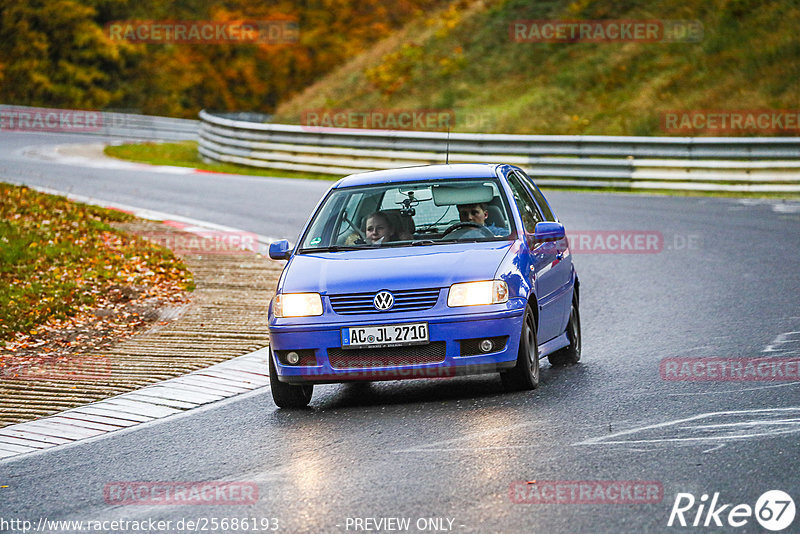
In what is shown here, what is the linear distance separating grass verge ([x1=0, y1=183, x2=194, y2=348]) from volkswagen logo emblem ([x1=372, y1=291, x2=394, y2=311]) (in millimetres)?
4866

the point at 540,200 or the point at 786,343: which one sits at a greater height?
the point at 540,200

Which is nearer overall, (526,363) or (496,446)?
(496,446)

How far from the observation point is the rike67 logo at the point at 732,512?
5.38 m

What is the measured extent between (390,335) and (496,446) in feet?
4.57

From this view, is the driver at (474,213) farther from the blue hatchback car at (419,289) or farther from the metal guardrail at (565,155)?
the metal guardrail at (565,155)

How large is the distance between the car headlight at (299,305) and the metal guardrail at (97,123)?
3737 cm

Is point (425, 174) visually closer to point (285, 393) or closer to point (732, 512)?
point (285, 393)

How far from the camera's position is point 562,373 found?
9.46m
